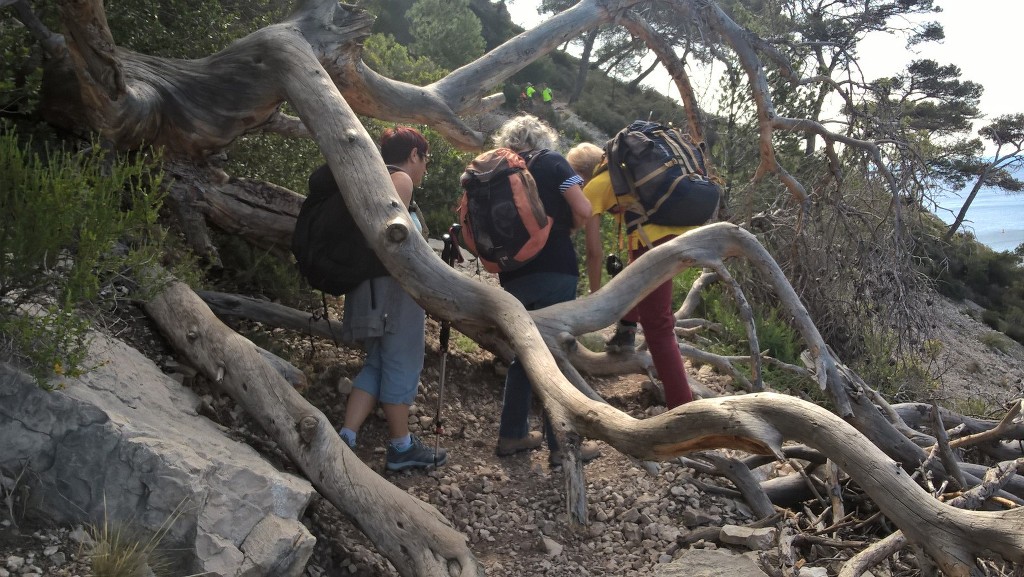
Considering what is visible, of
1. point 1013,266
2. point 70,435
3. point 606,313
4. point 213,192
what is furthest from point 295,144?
point 1013,266

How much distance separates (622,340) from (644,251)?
1239 millimetres

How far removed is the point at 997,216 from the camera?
43375mm

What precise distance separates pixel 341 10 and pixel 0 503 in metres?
3.81

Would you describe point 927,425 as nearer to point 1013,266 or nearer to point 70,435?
point 70,435

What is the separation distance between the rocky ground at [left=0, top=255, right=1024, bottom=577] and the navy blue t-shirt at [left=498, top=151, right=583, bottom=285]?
3.71ft

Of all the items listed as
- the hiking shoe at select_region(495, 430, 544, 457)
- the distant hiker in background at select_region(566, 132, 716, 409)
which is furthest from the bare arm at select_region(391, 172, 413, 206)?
the hiking shoe at select_region(495, 430, 544, 457)

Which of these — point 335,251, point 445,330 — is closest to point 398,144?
point 335,251

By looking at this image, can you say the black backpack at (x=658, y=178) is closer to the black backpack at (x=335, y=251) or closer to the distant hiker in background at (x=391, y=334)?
the distant hiker in background at (x=391, y=334)

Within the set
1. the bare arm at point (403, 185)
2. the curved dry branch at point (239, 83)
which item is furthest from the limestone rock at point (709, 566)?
the curved dry branch at point (239, 83)

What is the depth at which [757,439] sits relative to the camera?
263cm

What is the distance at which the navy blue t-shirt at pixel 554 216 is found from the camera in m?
4.08

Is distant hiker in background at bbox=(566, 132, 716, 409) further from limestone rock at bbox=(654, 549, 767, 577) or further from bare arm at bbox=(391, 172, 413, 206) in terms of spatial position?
limestone rock at bbox=(654, 549, 767, 577)

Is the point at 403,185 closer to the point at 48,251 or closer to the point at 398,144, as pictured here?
the point at 398,144

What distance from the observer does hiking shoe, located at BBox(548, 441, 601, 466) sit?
4.42 meters
